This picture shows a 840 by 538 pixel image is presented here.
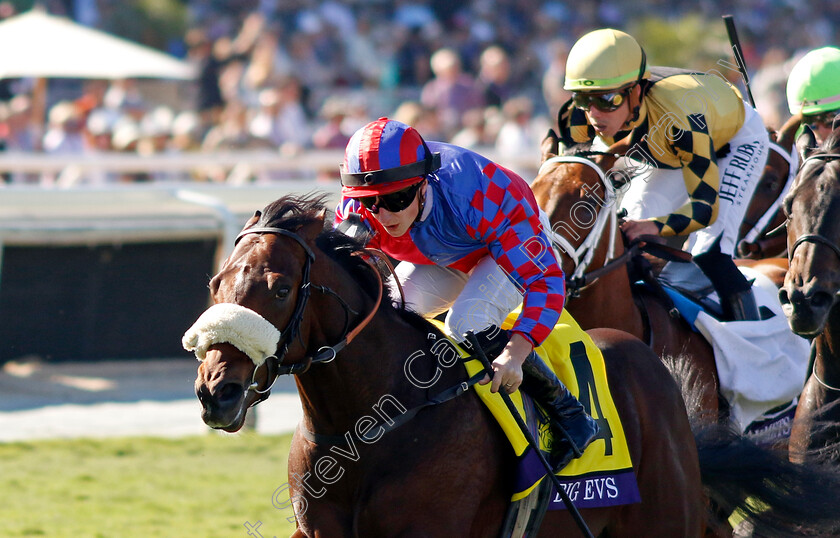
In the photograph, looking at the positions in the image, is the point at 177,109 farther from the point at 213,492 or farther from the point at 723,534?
the point at 723,534

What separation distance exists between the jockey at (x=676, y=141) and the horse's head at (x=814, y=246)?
0.77 m

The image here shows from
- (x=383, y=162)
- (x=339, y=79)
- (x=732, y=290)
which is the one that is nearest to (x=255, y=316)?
(x=383, y=162)

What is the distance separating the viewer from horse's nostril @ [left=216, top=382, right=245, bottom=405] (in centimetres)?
264

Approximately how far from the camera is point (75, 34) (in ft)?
37.0

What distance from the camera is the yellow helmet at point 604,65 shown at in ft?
15.3

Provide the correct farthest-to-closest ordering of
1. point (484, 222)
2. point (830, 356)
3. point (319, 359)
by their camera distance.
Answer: point (830, 356) < point (484, 222) < point (319, 359)

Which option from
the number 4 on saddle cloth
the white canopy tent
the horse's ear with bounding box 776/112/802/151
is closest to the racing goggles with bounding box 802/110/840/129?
the horse's ear with bounding box 776/112/802/151

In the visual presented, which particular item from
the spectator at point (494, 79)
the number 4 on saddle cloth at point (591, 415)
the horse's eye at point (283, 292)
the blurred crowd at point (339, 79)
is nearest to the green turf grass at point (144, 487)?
the number 4 on saddle cloth at point (591, 415)

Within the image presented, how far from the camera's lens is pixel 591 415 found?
3559mm

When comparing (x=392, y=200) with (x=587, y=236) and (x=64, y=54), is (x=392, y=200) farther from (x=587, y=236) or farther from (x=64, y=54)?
(x=64, y=54)

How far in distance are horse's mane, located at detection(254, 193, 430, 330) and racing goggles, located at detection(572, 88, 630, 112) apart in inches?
69.9

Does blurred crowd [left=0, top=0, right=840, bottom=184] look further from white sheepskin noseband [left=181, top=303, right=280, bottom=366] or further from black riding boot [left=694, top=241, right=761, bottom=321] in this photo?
white sheepskin noseband [left=181, top=303, right=280, bottom=366]

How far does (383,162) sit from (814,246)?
1681 mm

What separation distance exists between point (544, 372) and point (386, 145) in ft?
2.71
